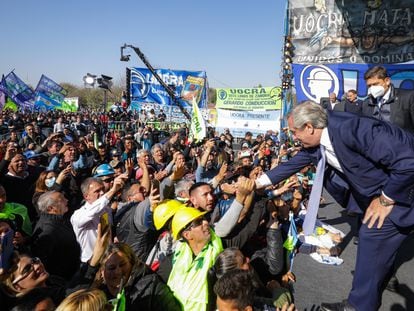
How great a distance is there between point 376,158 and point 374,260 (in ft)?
2.46

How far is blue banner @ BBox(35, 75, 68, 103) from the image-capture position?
2353 centimetres

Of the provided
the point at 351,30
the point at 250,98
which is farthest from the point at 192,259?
the point at 250,98

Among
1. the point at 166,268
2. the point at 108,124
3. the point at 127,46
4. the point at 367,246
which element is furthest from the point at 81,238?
the point at 127,46

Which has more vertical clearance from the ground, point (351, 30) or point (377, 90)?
point (351, 30)

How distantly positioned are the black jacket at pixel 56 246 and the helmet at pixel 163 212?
104cm

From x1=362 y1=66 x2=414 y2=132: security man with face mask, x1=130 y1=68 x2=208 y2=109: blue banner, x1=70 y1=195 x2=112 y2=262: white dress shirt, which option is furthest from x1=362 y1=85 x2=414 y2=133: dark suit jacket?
x1=130 y1=68 x2=208 y2=109: blue banner

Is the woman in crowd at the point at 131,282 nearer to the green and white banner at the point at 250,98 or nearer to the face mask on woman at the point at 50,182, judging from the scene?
the face mask on woman at the point at 50,182

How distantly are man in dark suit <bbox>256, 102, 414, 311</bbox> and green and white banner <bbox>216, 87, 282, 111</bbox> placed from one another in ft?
54.1

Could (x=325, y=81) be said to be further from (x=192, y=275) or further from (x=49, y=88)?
(x=49, y=88)

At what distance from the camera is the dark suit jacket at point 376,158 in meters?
2.14

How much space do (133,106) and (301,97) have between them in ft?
51.9

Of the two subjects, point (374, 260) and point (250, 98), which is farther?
point (250, 98)

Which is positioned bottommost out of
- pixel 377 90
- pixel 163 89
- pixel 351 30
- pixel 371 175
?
pixel 371 175

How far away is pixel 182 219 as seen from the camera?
8.74ft
